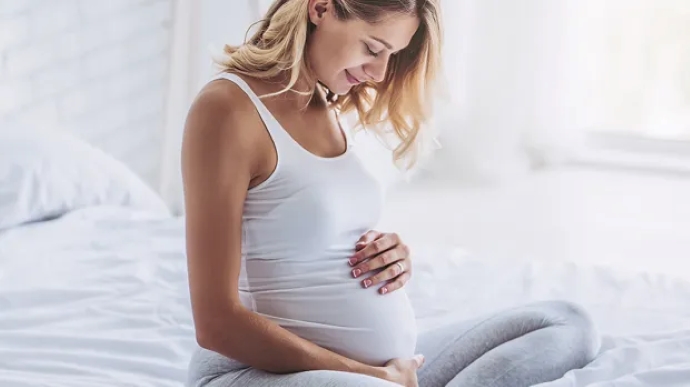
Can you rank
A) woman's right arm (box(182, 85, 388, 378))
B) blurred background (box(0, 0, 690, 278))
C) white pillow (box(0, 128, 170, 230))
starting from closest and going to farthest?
woman's right arm (box(182, 85, 388, 378)), white pillow (box(0, 128, 170, 230)), blurred background (box(0, 0, 690, 278))

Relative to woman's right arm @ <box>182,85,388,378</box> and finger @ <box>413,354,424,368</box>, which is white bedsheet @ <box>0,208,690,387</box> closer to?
finger @ <box>413,354,424,368</box>

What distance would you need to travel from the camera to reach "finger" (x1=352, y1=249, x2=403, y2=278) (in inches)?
45.1

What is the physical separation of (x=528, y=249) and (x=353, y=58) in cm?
190

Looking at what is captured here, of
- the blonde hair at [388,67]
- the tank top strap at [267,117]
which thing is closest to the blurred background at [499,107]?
the blonde hair at [388,67]

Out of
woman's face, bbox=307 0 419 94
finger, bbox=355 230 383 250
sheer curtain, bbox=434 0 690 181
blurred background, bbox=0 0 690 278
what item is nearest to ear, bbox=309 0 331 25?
woman's face, bbox=307 0 419 94

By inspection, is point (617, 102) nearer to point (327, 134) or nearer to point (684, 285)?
point (684, 285)

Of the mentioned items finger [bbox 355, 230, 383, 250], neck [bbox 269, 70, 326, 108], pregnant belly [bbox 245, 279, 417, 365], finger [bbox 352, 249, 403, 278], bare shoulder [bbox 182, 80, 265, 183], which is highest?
neck [bbox 269, 70, 326, 108]

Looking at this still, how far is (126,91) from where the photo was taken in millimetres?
2650

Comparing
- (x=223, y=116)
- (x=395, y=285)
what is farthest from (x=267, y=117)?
(x=395, y=285)

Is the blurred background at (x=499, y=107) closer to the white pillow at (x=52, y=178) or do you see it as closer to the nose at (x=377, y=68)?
the white pillow at (x=52, y=178)

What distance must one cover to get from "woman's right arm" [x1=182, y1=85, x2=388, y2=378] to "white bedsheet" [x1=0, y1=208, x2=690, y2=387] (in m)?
0.34

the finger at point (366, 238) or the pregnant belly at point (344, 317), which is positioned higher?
the finger at point (366, 238)

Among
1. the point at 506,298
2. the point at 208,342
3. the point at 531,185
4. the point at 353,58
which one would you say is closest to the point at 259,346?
the point at 208,342

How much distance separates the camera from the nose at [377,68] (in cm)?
118
